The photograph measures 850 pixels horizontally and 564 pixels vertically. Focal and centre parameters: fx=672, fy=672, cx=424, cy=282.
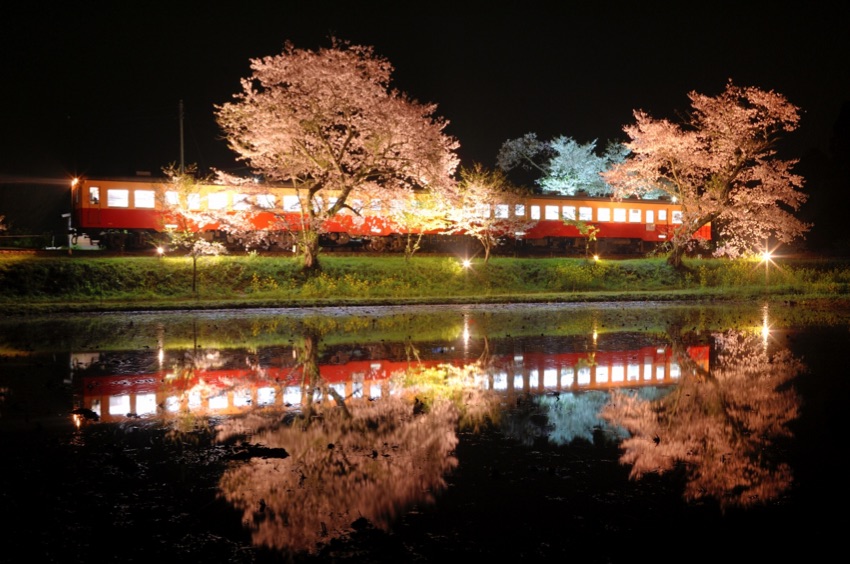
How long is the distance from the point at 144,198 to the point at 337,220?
318 inches

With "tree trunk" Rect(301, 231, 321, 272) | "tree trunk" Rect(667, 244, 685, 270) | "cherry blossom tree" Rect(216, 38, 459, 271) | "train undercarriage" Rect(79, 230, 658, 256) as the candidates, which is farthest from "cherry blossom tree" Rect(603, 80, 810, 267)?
"tree trunk" Rect(301, 231, 321, 272)

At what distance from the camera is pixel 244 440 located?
5766mm

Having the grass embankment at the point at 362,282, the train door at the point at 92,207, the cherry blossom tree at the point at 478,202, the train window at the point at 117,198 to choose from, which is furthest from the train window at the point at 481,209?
the train door at the point at 92,207

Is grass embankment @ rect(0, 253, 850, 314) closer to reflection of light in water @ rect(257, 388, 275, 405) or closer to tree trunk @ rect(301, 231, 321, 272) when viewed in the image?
tree trunk @ rect(301, 231, 321, 272)

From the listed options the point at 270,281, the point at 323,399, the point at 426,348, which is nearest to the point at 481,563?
the point at 323,399

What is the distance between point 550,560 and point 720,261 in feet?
104

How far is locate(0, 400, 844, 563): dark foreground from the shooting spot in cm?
365

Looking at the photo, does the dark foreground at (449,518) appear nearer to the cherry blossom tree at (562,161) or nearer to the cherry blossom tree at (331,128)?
the cherry blossom tree at (331,128)

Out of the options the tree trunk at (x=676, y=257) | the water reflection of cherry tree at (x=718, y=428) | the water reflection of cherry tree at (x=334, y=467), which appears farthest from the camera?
the tree trunk at (x=676, y=257)

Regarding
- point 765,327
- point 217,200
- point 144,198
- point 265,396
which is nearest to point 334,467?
point 265,396

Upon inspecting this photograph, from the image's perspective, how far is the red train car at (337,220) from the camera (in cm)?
2702

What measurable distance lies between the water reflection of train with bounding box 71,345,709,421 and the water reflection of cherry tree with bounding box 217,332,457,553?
75 centimetres

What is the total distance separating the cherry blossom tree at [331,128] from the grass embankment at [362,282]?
210 centimetres

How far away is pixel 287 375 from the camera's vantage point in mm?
8875
